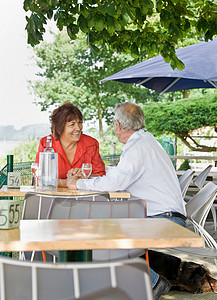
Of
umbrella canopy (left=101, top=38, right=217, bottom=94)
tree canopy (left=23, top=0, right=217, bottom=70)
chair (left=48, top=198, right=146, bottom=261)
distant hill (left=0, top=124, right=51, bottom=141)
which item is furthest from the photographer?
distant hill (left=0, top=124, right=51, bottom=141)

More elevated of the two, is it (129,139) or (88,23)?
(88,23)

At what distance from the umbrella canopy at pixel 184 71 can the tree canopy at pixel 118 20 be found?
0.37 metres

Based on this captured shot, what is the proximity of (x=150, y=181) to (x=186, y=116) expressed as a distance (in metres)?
6.72

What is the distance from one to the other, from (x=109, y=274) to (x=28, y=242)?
0.58 metres

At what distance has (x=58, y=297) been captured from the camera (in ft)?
4.84

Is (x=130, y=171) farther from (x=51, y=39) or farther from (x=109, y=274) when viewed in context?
(x=51, y=39)

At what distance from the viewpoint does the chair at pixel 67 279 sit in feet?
4.43

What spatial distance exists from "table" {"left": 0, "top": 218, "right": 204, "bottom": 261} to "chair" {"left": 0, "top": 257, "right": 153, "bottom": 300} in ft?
1.33

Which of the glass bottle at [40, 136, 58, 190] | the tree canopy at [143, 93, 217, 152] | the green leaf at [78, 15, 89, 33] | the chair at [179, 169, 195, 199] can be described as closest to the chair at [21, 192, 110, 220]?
the glass bottle at [40, 136, 58, 190]

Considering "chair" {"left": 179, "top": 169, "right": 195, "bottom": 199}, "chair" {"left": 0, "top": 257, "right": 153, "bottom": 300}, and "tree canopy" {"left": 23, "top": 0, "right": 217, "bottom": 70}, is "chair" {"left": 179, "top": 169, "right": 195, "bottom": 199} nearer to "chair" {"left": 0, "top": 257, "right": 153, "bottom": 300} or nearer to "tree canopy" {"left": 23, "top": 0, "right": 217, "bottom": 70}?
"tree canopy" {"left": 23, "top": 0, "right": 217, "bottom": 70}

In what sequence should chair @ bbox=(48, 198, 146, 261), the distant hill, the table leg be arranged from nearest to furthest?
the table leg → chair @ bbox=(48, 198, 146, 261) → the distant hill

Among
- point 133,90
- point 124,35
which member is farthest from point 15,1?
point 124,35

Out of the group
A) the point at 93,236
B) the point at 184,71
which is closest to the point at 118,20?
the point at 184,71

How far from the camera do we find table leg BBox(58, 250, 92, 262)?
2.14 metres
